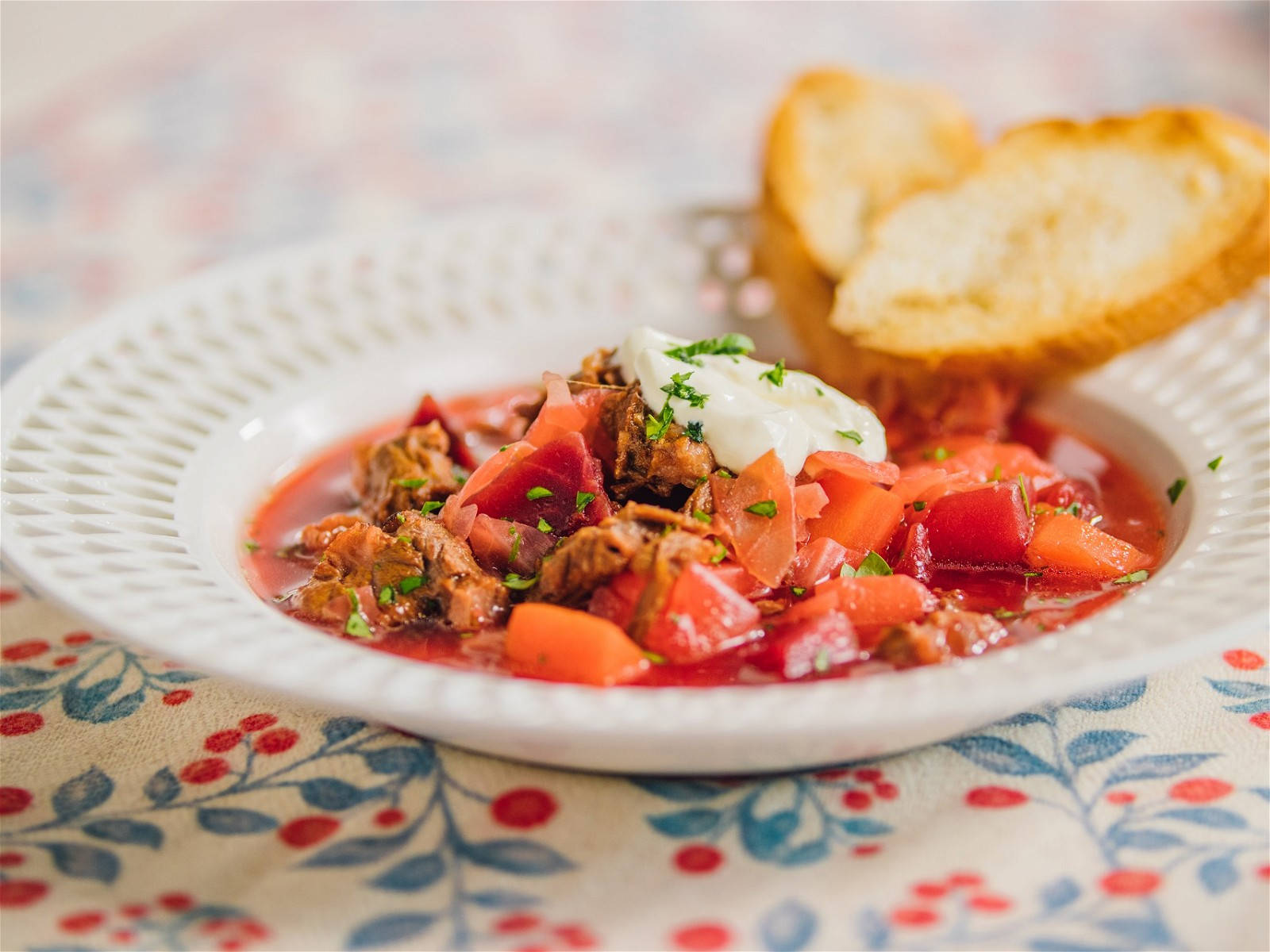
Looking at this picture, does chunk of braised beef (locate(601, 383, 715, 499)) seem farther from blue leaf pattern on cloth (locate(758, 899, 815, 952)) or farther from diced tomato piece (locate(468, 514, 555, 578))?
blue leaf pattern on cloth (locate(758, 899, 815, 952))

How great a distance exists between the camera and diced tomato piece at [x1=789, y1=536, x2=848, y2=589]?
3.19 metres

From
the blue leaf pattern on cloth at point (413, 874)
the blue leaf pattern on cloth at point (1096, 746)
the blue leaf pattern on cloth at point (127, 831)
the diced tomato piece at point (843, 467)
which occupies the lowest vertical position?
the blue leaf pattern on cloth at point (127, 831)

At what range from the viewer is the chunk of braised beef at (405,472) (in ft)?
12.1

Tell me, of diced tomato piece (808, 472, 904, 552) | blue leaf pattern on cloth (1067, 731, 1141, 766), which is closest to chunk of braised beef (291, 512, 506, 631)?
diced tomato piece (808, 472, 904, 552)

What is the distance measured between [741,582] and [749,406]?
1.88 ft

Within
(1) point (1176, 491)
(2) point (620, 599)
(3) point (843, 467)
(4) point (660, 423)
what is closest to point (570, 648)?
(2) point (620, 599)

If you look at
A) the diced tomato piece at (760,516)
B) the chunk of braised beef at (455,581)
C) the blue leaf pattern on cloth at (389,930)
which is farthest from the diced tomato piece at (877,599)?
the blue leaf pattern on cloth at (389,930)

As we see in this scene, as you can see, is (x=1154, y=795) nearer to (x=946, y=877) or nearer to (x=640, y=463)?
(x=946, y=877)

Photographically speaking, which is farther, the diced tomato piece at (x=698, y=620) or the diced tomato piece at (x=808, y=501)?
the diced tomato piece at (x=808, y=501)

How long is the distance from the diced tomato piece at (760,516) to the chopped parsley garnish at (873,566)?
0.23 meters

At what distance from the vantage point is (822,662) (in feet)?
9.18

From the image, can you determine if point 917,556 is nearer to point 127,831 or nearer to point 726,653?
point 726,653

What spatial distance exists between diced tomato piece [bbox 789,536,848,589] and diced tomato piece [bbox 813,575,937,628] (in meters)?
0.13

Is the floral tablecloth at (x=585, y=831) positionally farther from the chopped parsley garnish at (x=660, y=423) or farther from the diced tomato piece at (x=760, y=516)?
the chopped parsley garnish at (x=660, y=423)
